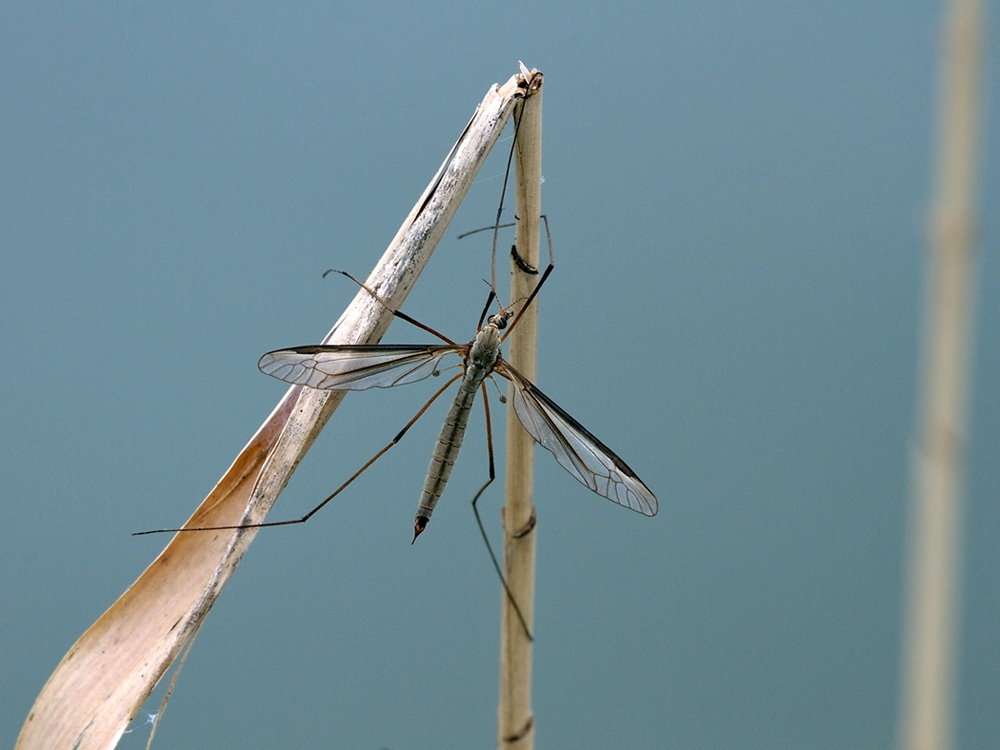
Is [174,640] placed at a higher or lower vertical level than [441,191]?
lower

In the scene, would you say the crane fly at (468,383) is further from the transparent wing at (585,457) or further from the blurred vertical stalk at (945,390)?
the blurred vertical stalk at (945,390)

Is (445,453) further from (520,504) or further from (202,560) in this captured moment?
(202,560)

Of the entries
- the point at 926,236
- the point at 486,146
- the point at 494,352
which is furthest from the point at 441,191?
the point at 926,236

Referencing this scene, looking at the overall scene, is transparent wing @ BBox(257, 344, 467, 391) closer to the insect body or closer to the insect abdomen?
the insect body

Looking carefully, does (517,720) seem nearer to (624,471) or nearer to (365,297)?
(624,471)

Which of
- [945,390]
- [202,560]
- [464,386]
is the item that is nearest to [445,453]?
[464,386]

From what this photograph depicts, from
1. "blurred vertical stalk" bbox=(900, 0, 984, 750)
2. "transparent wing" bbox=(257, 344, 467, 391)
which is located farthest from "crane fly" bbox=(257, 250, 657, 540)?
"blurred vertical stalk" bbox=(900, 0, 984, 750)
